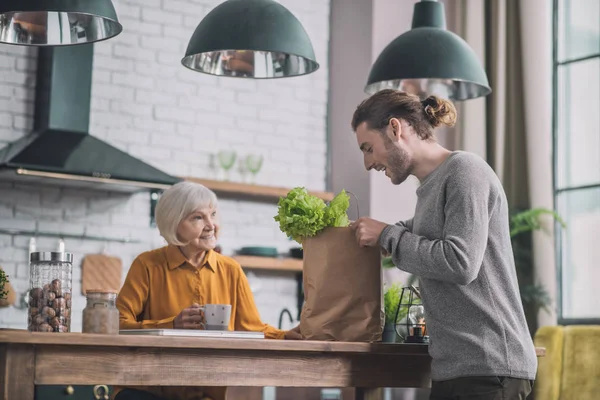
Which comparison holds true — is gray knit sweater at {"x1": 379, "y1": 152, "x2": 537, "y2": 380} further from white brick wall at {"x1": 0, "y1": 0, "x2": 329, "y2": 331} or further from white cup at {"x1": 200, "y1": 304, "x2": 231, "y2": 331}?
white brick wall at {"x1": 0, "y1": 0, "x2": 329, "y2": 331}

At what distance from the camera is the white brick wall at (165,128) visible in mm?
5328

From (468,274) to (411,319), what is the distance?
0.54m

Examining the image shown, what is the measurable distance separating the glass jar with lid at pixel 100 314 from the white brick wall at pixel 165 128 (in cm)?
312

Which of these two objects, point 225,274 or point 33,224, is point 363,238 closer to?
point 225,274

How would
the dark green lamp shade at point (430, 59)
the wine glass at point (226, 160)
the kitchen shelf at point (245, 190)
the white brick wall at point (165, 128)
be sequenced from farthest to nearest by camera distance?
the wine glass at point (226, 160)
the kitchen shelf at point (245, 190)
the white brick wall at point (165, 128)
the dark green lamp shade at point (430, 59)

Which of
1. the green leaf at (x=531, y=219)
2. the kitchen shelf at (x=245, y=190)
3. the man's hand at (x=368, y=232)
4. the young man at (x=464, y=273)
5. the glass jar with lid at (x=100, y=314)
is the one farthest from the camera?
the kitchen shelf at (x=245, y=190)

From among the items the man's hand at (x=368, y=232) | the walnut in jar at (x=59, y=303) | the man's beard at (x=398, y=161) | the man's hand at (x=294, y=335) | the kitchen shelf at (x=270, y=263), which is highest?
the man's beard at (x=398, y=161)

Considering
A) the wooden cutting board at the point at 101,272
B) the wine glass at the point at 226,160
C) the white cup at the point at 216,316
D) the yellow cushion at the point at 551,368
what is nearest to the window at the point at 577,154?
the yellow cushion at the point at 551,368

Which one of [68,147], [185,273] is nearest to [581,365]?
[185,273]

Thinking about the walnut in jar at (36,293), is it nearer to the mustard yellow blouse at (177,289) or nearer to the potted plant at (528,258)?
the mustard yellow blouse at (177,289)

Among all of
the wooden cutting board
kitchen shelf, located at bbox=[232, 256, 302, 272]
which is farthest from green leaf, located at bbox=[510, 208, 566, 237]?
the wooden cutting board

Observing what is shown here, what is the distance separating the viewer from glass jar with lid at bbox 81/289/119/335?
2.21 metres

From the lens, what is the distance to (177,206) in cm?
331

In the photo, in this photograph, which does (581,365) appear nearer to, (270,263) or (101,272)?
(270,263)
